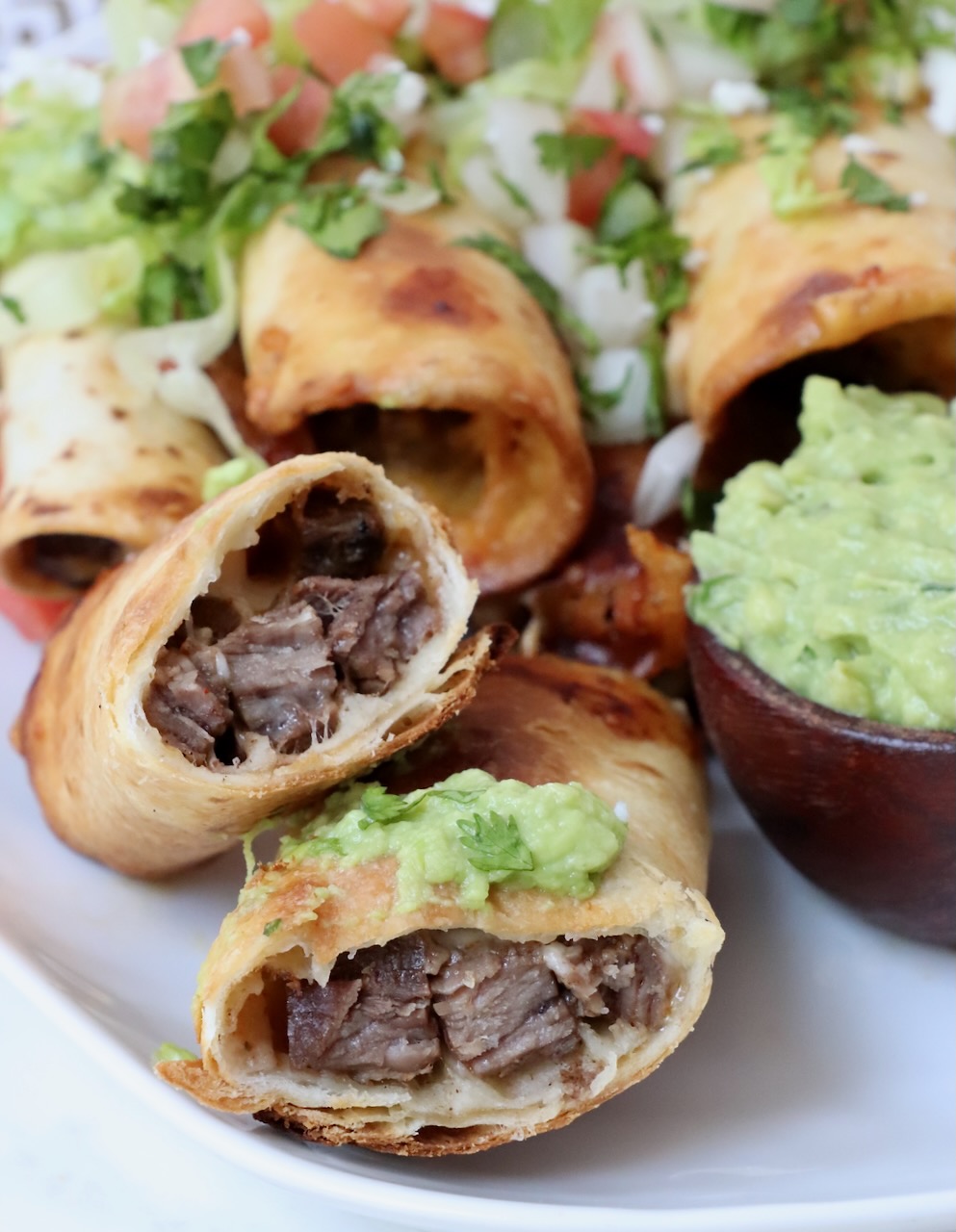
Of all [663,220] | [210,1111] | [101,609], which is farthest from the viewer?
[663,220]

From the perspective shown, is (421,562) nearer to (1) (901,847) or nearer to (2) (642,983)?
(2) (642,983)

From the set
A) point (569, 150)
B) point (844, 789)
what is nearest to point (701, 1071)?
point (844, 789)

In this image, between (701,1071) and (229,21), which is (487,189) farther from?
(701,1071)

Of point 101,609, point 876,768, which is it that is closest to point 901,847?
point 876,768

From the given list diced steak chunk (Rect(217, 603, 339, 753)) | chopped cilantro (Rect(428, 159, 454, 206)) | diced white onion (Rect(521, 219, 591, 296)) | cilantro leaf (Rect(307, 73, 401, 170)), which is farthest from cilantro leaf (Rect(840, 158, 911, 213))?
diced steak chunk (Rect(217, 603, 339, 753))

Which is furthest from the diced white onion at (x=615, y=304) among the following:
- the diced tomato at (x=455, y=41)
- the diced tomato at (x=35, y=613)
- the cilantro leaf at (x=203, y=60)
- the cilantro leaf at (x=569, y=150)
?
the diced tomato at (x=35, y=613)

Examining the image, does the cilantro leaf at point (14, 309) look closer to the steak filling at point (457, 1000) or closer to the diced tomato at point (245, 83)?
the diced tomato at point (245, 83)
